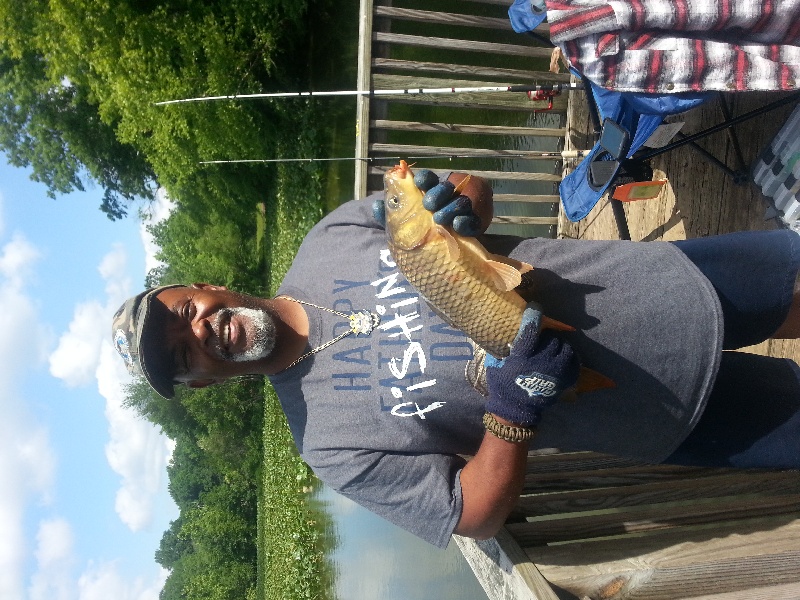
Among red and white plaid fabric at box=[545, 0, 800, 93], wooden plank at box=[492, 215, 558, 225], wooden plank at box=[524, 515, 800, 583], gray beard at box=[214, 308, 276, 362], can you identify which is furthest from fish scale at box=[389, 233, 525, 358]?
wooden plank at box=[492, 215, 558, 225]

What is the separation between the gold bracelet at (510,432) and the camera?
1912 millimetres

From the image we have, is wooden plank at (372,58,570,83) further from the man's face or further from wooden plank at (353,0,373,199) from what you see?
the man's face

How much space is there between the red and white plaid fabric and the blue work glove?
1.89 meters

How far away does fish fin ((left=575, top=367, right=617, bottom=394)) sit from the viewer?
1.90 metres

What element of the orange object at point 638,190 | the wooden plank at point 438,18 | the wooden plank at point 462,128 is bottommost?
the orange object at point 638,190

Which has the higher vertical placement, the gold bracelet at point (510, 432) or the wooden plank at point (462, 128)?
the wooden plank at point (462, 128)

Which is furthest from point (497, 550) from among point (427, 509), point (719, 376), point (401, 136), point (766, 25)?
point (401, 136)

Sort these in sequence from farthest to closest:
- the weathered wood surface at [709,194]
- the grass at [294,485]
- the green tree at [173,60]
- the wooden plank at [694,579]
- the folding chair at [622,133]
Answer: the grass at [294,485] < the green tree at [173,60] < the weathered wood surface at [709,194] < the folding chair at [622,133] < the wooden plank at [694,579]

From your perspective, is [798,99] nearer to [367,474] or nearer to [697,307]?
[697,307]

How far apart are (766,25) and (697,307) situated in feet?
5.45

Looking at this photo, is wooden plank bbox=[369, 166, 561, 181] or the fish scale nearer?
the fish scale

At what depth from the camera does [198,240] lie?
75.6 feet

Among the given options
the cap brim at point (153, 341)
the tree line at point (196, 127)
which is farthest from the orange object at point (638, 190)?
the tree line at point (196, 127)

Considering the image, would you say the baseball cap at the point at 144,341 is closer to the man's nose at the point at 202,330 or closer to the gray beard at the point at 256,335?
the man's nose at the point at 202,330
